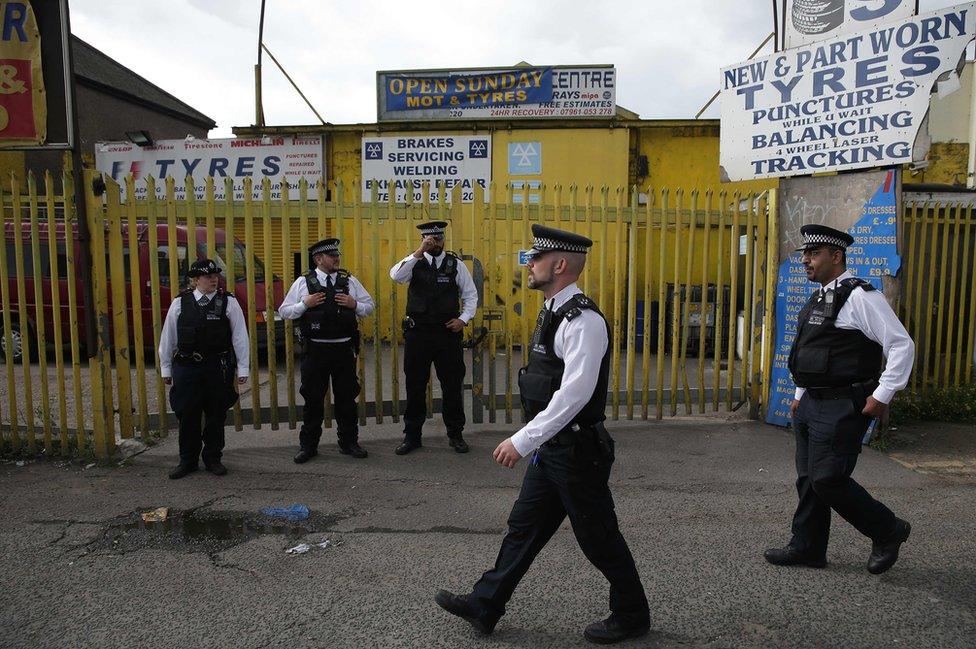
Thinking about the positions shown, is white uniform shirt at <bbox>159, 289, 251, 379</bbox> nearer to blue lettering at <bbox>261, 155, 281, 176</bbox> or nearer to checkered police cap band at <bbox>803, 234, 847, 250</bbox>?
checkered police cap band at <bbox>803, 234, 847, 250</bbox>

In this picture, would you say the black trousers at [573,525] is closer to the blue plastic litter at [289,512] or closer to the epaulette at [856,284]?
the epaulette at [856,284]

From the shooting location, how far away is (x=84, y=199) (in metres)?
5.27

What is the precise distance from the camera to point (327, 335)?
5.45m

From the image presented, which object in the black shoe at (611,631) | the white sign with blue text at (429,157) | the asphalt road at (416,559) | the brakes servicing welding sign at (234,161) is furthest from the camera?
the brakes servicing welding sign at (234,161)

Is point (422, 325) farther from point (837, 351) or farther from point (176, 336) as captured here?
point (837, 351)

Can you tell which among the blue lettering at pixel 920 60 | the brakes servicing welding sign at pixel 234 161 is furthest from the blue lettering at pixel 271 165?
the blue lettering at pixel 920 60

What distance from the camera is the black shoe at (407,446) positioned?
18.8 feet

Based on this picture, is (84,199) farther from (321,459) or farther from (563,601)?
(563,601)

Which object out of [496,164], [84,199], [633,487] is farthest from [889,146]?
[496,164]

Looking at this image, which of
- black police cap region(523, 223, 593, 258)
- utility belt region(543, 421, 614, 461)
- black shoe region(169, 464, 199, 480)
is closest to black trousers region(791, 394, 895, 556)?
utility belt region(543, 421, 614, 461)

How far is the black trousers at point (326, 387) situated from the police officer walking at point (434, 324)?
452 millimetres

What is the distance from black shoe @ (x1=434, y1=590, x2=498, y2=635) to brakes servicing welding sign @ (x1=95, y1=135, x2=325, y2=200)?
1090 cm

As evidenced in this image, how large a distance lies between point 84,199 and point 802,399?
523 centimetres

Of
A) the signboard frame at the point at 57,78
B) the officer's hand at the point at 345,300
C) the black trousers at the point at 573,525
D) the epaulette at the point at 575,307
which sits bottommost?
the black trousers at the point at 573,525
